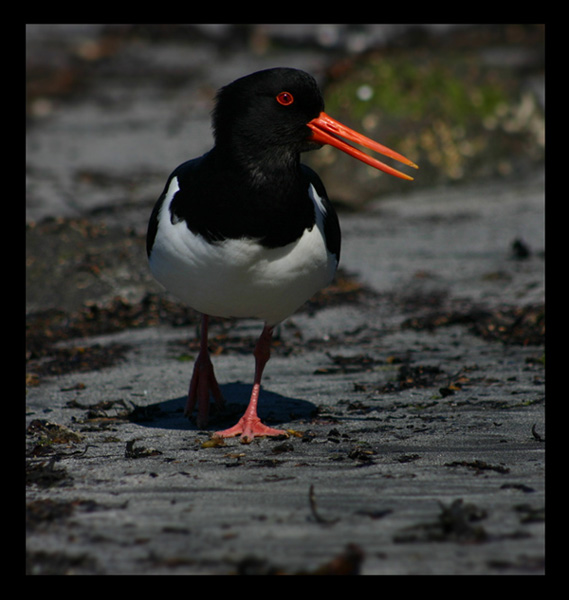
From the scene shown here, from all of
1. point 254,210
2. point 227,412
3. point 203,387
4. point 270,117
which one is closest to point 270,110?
point 270,117

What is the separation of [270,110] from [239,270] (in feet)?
2.67

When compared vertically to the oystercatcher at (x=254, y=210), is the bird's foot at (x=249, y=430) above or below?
below

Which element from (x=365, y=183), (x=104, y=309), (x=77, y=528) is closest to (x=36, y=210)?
(x=104, y=309)

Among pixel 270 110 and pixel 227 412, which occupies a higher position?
pixel 270 110

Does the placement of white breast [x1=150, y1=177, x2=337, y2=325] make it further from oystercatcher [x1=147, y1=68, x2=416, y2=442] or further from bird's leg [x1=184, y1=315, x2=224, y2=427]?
bird's leg [x1=184, y1=315, x2=224, y2=427]

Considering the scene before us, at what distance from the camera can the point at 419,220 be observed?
9586 mm

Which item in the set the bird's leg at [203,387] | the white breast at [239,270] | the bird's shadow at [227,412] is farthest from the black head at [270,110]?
the bird's shadow at [227,412]

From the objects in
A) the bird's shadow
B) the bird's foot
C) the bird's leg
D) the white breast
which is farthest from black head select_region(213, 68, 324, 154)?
the bird's shadow

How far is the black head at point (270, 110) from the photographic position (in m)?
4.07

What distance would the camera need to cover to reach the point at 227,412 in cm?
488

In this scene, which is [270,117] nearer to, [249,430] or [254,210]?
[254,210]

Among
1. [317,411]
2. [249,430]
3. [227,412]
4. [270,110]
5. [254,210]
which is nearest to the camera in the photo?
[254,210]

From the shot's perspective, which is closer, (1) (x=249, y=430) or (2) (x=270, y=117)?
(2) (x=270, y=117)

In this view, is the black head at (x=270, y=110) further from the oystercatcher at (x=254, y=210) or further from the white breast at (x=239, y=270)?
the white breast at (x=239, y=270)
